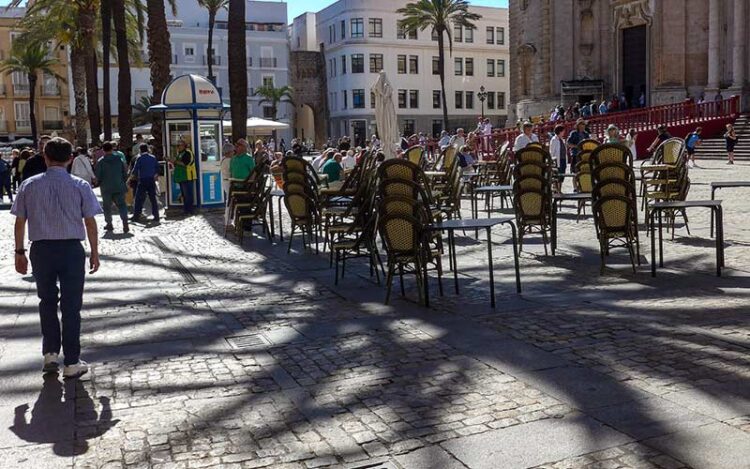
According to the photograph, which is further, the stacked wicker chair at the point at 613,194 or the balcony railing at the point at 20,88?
the balcony railing at the point at 20,88

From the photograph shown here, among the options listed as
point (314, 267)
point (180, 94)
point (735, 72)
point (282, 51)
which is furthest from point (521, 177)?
point (282, 51)

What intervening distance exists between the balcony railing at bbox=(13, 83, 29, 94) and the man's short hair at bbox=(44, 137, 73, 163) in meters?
73.1

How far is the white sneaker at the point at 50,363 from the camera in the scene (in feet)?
20.6

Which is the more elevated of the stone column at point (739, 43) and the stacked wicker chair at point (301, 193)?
the stone column at point (739, 43)

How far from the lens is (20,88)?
2896 inches

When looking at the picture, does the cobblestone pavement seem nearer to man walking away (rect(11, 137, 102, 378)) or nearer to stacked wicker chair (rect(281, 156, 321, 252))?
man walking away (rect(11, 137, 102, 378))

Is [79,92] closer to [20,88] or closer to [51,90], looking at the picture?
[20,88]

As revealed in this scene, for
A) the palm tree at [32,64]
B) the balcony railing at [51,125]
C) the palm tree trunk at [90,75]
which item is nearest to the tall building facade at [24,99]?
the balcony railing at [51,125]

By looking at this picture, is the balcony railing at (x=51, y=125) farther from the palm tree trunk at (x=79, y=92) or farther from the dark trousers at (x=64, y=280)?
the dark trousers at (x=64, y=280)

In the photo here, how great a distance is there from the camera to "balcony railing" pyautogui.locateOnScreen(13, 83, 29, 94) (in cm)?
7331

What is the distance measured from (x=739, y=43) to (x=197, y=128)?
78.4ft

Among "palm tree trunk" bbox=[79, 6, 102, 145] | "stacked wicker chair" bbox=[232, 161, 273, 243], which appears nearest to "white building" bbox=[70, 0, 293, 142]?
"palm tree trunk" bbox=[79, 6, 102, 145]

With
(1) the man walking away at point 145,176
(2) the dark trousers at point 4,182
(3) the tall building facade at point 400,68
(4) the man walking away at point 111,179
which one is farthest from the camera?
(3) the tall building facade at point 400,68

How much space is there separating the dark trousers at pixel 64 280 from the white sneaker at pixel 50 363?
180 millimetres
